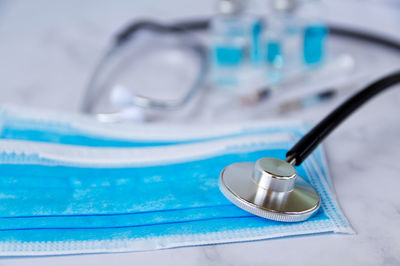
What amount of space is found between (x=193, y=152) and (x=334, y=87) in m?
0.32

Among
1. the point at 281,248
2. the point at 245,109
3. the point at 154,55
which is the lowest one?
the point at 281,248

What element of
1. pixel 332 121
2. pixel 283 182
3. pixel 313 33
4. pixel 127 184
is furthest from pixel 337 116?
pixel 313 33

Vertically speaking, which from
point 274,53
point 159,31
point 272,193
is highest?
point 159,31

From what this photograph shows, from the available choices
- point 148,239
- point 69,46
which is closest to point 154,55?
point 69,46

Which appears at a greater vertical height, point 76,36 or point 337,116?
point 76,36

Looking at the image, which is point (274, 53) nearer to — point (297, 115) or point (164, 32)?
point (297, 115)

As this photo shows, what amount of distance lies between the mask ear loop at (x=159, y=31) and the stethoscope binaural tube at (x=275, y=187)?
25 cm

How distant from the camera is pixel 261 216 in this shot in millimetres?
423

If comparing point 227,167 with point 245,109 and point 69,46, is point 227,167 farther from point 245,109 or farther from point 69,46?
point 69,46

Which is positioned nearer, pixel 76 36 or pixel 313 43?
pixel 313 43

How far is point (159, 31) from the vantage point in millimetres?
924

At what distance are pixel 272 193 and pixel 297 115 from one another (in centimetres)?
30

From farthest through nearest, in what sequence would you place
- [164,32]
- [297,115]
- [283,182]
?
[164,32], [297,115], [283,182]

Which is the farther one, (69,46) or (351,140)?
(69,46)
